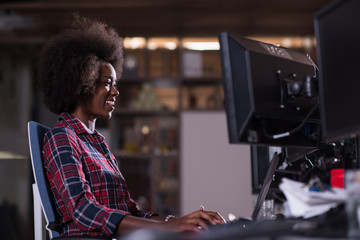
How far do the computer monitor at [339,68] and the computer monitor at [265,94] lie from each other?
0.11m

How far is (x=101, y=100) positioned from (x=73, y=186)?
481mm

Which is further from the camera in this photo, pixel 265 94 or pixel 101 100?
pixel 101 100

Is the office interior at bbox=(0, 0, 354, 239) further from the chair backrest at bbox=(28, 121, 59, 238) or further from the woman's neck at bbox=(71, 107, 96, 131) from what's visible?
the chair backrest at bbox=(28, 121, 59, 238)

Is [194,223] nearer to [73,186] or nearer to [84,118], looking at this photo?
[73,186]

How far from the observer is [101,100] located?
1.91 metres

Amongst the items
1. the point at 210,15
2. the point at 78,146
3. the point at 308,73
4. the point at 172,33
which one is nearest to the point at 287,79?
the point at 308,73

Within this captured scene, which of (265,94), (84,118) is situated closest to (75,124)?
(84,118)

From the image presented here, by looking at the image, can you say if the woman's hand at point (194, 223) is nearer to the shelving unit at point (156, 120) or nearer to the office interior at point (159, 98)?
the office interior at point (159, 98)

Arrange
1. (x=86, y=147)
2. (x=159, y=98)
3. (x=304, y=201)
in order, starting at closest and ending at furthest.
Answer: (x=304, y=201) < (x=86, y=147) < (x=159, y=98)

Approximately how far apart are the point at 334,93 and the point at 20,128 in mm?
4278

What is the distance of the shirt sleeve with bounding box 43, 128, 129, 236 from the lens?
148 centimetres

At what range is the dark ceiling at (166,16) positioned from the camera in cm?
451

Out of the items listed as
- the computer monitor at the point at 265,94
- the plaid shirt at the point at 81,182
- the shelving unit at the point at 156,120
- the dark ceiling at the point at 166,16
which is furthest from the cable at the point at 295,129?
the shelving unit at the point at 156,120

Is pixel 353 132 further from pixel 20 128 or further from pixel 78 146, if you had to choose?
pixel 20 128
